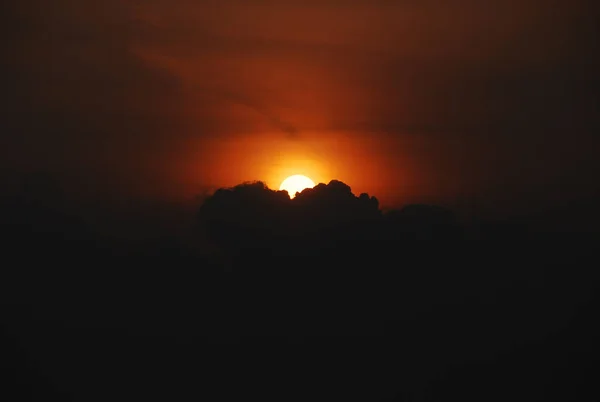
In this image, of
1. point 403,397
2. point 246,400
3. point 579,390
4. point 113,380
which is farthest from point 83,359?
point 579,390

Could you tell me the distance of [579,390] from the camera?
516ft

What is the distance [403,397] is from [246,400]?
37.2 m

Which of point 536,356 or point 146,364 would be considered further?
point 536,356

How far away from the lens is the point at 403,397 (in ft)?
524

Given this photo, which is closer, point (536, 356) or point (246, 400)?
point (246, 400)

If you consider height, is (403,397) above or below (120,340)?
below

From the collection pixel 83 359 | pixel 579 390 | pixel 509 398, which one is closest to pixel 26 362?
pixel 83 359

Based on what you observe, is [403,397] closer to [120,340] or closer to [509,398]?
[509,398]

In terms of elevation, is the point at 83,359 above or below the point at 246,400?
above

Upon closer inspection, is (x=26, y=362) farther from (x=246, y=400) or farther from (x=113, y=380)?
(x=246, y=400)

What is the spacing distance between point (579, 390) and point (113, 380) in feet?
344

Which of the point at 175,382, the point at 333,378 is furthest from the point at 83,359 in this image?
the point at 333,378

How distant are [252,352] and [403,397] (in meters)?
36.7

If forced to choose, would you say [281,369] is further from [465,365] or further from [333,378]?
[465,365]
